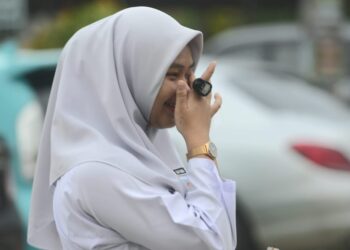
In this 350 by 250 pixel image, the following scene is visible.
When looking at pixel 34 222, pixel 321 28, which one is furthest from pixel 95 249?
pixel 321 28

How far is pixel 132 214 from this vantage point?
2109 millimetres

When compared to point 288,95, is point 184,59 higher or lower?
higher

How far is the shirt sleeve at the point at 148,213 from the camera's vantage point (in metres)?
2.11

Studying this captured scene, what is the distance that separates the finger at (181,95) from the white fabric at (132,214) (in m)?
0.19

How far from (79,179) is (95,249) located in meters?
0.17

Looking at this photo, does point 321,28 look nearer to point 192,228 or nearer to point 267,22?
point 192,228

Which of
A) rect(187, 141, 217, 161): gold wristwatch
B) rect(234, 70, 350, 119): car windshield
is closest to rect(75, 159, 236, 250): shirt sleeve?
rect(187, 141, 217, 161): gold wristwatch

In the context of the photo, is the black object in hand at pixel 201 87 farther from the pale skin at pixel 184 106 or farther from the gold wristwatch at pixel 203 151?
the gold wristwatch at pixel 203 151

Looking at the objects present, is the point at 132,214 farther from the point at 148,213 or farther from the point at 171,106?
the point at 171,106

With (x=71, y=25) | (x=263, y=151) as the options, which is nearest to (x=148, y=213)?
(x=263, y=151)

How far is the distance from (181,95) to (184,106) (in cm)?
3

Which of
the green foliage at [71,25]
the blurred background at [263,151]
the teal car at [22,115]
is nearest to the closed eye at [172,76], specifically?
the blurred background at [263,151]

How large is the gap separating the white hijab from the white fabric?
0.04 metres

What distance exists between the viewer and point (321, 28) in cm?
1088
